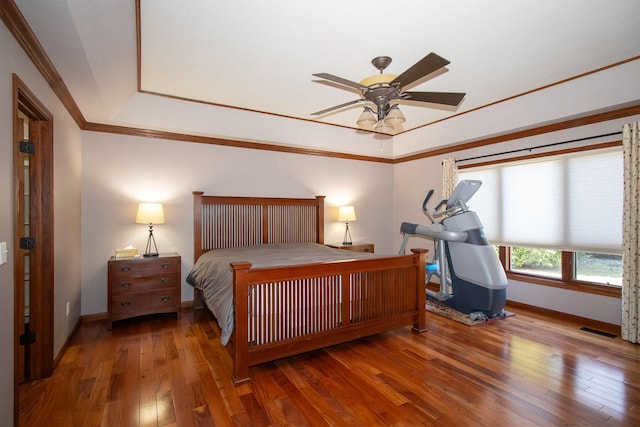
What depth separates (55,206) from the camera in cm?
259

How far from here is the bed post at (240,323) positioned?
233cm

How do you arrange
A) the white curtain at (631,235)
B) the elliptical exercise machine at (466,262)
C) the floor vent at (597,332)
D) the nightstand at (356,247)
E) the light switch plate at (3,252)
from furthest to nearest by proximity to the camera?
the nightstand at (356,247) < the elliptical exercise machine at (466,262) < the floor vent at (597,332) < the white curtain at (631,235) < the light switch plate at (3,252)

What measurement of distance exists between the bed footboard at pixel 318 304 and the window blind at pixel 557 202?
182cm

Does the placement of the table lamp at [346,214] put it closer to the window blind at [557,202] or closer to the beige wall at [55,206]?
the window blind at [557,202]

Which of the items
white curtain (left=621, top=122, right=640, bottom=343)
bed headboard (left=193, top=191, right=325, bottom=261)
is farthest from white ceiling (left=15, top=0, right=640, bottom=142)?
bed headboard (left=193, top=191, right=325, bottom=261)

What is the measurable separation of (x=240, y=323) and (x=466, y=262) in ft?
9.09

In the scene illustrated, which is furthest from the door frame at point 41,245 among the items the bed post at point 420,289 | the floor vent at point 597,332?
the floor vent at point 597,332

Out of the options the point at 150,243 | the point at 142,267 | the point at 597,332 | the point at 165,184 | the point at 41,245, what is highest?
the point at 165,184

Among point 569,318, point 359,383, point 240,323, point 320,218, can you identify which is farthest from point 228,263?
point 569,318

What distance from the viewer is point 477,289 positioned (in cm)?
368

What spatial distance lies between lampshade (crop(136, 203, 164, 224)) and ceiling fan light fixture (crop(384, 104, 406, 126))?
283 cm

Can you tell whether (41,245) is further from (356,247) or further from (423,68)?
(356,247)

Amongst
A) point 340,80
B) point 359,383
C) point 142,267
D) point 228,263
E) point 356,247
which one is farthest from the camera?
point 356,247

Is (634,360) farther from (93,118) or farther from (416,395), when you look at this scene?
(93,118)
